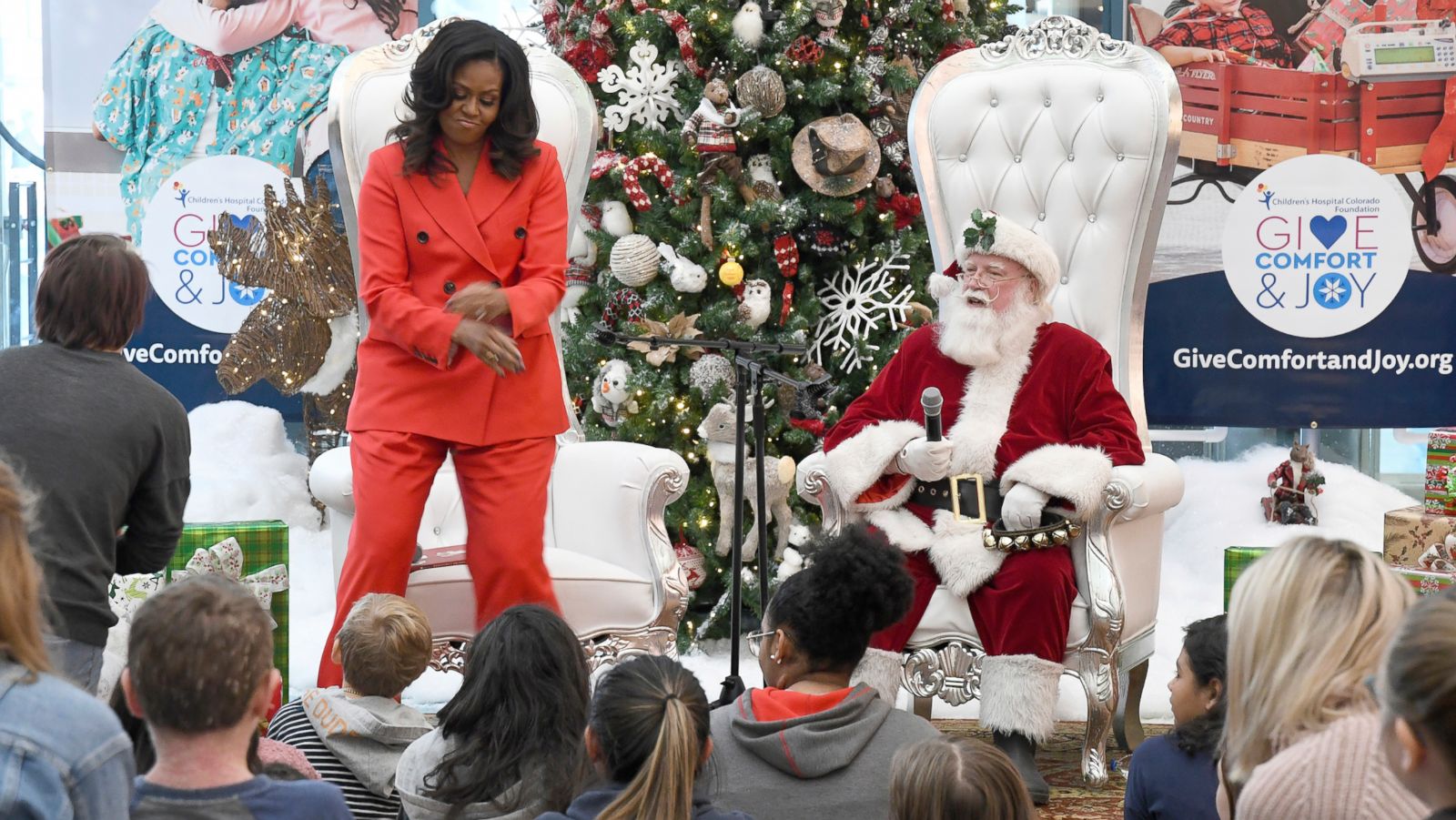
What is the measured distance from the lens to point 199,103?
6.13 m

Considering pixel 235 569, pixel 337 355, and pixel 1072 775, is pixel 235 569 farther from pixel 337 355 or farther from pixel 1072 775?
pixel 1072 775

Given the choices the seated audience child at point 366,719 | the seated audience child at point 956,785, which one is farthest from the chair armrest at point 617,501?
the seated audience child at point 956,785

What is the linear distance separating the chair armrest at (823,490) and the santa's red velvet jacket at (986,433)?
3 centimetres

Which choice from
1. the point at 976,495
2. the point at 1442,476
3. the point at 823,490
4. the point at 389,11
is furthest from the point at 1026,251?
the point at 389,11

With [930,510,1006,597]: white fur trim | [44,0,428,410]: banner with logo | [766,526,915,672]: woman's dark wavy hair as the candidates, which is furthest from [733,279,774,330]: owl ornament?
[766,526,915,672]: woman's dark wavy hair

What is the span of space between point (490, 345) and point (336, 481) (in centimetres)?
65

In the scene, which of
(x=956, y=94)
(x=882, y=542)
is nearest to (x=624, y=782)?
(x=882, y=542)

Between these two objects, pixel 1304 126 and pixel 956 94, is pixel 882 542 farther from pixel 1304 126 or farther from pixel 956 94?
pixel 1304 126

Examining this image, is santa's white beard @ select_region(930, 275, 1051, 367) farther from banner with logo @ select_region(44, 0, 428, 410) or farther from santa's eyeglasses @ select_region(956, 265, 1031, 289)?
banner with logo @ select_region(44, 0, 428, 410)

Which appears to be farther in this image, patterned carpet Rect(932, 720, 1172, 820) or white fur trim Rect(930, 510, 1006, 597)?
white fur trim Rect(930, 510, 1006, 597)

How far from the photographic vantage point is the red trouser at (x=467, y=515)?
11.9ft

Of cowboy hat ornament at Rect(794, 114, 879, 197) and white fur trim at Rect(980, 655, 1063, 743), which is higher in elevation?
cowboy hat ornament at Rect(794, 114, 879, 197)

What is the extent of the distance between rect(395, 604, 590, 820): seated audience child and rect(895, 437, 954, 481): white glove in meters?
1.72

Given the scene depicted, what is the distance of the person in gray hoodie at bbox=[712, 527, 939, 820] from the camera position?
2238mm
